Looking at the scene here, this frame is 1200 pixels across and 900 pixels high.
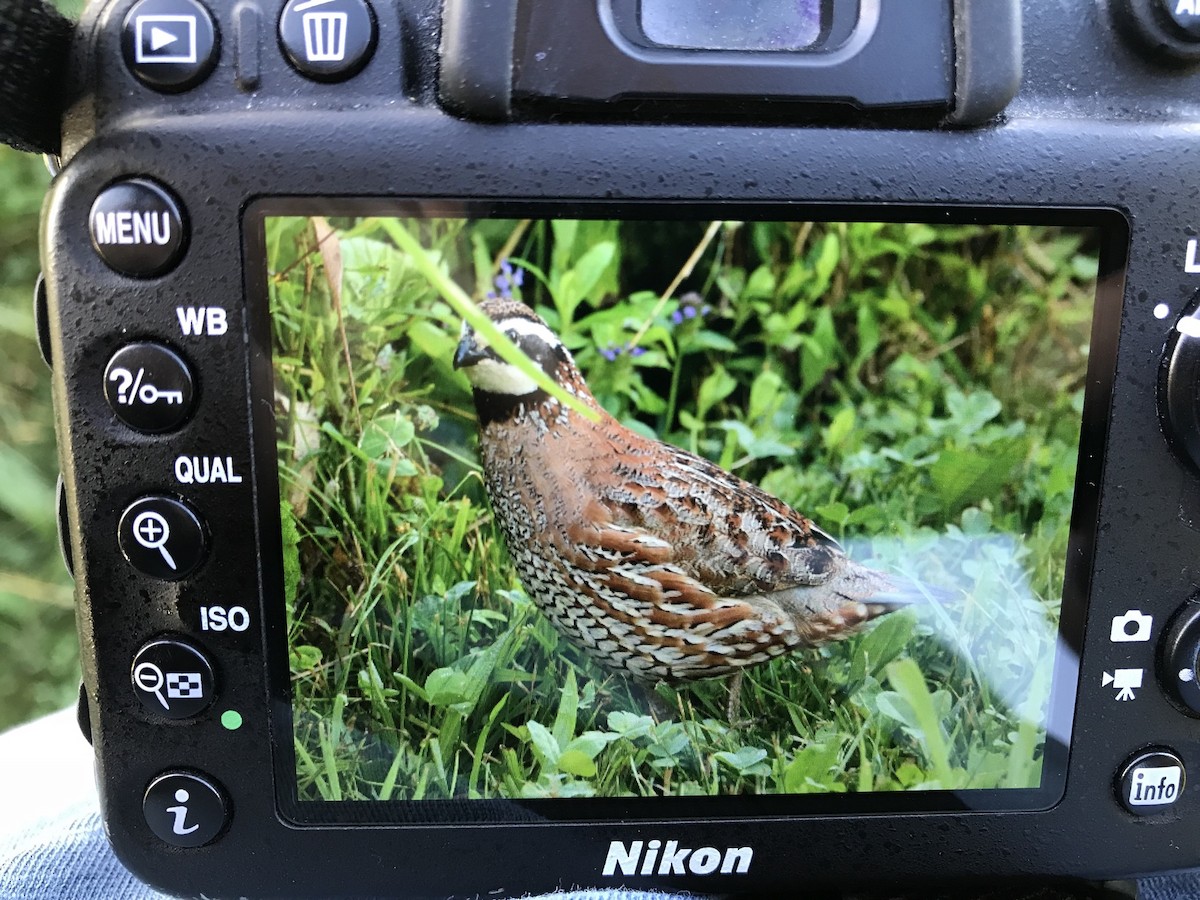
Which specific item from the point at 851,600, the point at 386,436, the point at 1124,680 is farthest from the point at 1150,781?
the point at 386,436

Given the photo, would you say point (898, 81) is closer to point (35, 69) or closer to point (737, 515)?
point (737, 515)

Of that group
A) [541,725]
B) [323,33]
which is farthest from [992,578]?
[323,33]

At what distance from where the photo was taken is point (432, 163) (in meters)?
0.39

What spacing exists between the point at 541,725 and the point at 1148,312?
0.98ft

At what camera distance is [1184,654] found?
1.44ft

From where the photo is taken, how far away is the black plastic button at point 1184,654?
0.44m

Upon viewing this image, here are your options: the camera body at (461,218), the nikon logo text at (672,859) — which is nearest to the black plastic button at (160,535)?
the camera body at (461,218)

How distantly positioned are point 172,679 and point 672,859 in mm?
224

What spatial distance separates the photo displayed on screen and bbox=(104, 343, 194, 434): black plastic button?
0.05 metres

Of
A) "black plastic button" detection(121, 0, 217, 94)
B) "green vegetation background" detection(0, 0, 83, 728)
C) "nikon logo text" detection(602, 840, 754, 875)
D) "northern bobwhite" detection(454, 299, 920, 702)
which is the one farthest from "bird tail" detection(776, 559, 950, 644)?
"green vegetation background" detection(0, 0, 83, 728)

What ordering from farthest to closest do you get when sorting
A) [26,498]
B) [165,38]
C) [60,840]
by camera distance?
[26,498], [60,840], [165,38]

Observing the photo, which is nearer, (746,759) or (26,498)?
(746,759)

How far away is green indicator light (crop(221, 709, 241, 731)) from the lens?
1.41 feet

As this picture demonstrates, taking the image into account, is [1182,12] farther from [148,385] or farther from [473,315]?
[148,385]
